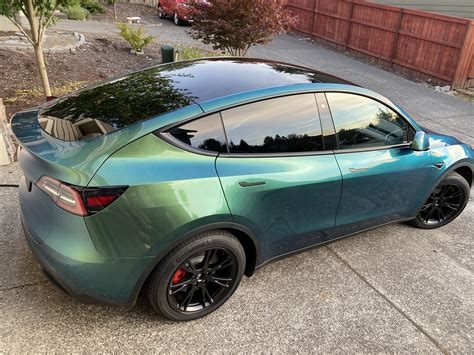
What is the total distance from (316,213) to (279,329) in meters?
0.88

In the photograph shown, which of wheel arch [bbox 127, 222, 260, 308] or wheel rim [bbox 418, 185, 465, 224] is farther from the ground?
wheel arch [bbox 127, 222, 260, 308]

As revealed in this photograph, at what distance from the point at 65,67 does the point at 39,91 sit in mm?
1621

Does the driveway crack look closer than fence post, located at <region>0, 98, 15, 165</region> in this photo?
Yes

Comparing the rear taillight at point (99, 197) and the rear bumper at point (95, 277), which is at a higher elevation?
the rear taillight at point (99, 197)

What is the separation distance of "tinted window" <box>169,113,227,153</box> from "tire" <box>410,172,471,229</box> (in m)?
2.39

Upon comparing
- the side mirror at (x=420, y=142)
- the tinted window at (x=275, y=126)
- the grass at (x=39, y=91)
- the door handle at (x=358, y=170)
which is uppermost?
the tinted window at (x=275, y=126)

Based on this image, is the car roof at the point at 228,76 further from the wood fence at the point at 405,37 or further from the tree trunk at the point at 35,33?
the wood fence at the point at 405,37

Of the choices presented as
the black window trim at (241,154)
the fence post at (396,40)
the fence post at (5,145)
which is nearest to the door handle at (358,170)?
the black window trim at (241,154)

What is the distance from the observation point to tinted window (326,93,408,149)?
10.4ft

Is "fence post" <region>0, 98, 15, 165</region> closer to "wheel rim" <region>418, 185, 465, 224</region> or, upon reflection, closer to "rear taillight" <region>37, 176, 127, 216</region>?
"rear taillight" <region>37, 176, 127, 216</region>

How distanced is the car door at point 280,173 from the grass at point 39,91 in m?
5.22

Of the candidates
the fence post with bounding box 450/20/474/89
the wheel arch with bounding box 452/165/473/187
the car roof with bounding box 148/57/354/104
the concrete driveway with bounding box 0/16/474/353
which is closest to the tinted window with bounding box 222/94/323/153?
the car roof with bounding box 148/57/354/104

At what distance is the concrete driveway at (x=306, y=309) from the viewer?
8.59ft

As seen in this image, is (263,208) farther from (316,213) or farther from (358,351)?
(358,351)
